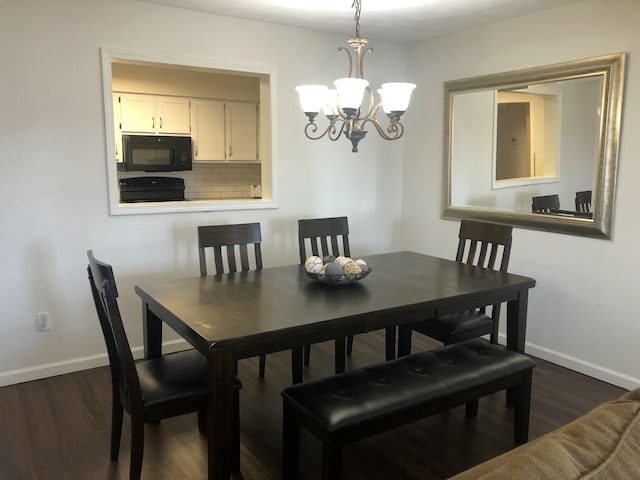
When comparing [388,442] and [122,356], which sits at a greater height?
[122,356]

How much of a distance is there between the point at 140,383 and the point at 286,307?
684 millimetres

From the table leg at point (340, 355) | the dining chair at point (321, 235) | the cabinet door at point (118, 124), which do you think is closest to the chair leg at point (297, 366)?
the table leg at point (340, 355)

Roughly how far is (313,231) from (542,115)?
1.76 meters

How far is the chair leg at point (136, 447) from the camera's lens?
6.67ft

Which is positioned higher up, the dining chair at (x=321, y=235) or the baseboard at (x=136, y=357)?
the dining chair at (x=321, y=235)

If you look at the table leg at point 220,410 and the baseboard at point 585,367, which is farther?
the baseboard at point 585,367

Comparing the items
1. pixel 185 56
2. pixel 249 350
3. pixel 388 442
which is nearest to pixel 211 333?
pixel 249 350

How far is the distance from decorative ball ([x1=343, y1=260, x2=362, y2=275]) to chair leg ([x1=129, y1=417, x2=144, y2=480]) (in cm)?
117

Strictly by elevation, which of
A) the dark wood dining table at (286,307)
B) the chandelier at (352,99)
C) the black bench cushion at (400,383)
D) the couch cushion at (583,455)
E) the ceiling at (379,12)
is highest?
the ceiling at (379,12)

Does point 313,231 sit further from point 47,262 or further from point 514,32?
point 514,32

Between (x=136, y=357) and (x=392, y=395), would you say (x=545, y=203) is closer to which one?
(x=392, y=395)

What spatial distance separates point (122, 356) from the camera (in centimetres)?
198

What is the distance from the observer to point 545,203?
11.8 feet

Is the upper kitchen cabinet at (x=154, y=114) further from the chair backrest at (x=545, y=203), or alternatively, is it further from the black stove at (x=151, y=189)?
the chair backrest at (x=545, y=203)
